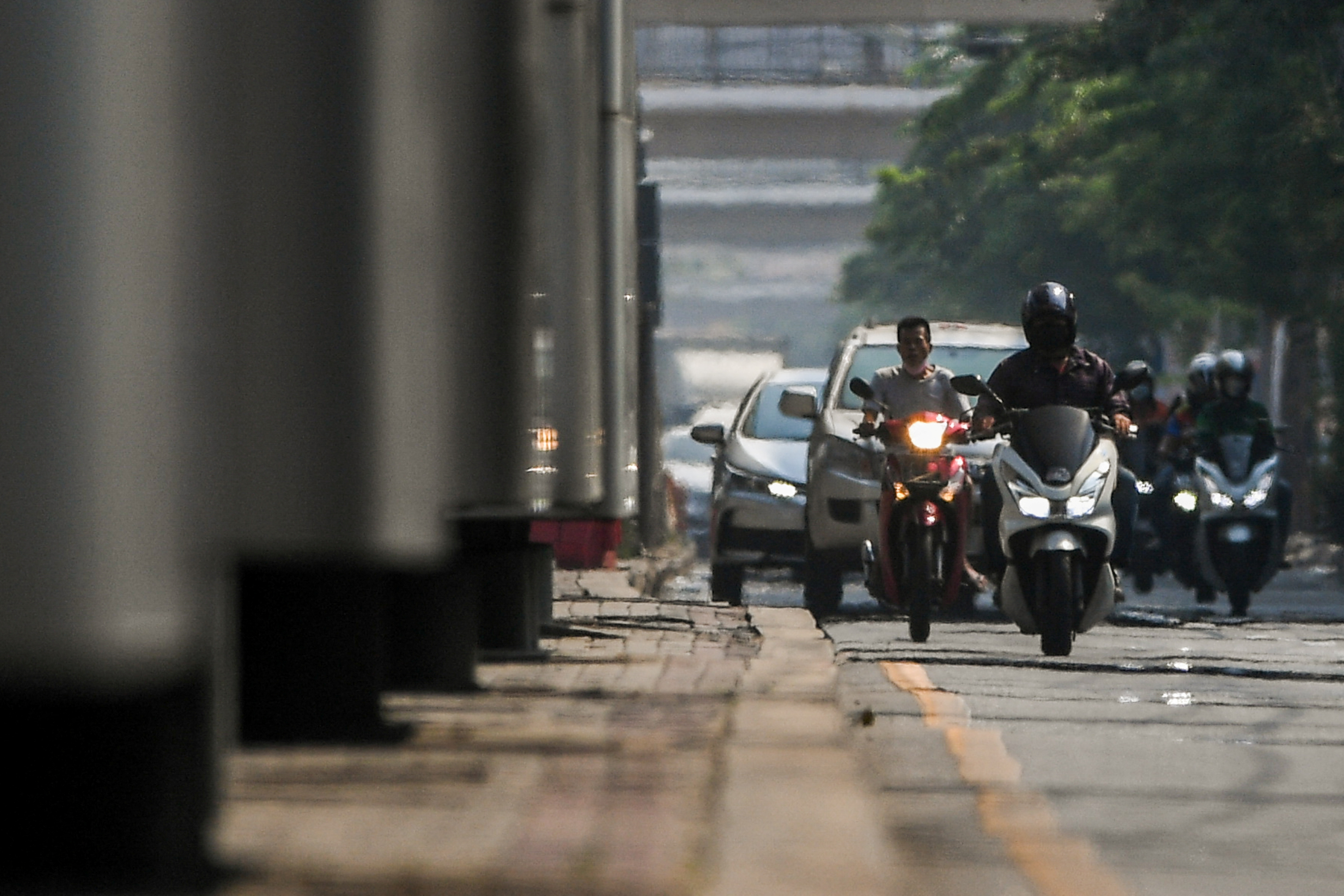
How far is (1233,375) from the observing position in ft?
53.2

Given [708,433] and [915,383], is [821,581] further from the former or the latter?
[915,383]

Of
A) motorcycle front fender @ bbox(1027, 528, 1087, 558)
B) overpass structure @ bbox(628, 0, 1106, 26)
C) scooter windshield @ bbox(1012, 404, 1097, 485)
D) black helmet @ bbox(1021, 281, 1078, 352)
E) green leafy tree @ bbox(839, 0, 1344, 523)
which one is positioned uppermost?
overpass structure @ bbox(628, 0, 1106, 26)

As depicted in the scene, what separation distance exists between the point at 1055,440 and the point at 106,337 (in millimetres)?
9016

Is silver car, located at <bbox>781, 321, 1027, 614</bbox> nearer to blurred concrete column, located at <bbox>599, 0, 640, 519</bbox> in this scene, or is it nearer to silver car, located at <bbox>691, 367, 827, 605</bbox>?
silver car, located at <bbox>691, 367, 827, 605</bbox>

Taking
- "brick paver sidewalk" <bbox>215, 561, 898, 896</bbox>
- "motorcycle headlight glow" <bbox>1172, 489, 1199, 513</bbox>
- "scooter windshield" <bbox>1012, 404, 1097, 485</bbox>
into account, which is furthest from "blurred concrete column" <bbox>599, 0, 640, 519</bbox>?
"motorcycle headlight glow" <bbox>1172, 489, 1199, 513</bbox>

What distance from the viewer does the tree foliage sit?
75.8 feet

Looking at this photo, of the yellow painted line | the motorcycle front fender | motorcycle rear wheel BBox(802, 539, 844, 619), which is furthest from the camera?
motorcycle rear wheel BBox(802, 539, 844, 619)

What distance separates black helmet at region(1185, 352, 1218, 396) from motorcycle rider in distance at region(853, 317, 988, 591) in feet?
13.7

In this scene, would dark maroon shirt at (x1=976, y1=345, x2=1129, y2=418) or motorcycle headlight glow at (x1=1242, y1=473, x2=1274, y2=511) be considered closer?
dark maroon shirt at (x1=976, y1=345, x2=1129, y2=418)

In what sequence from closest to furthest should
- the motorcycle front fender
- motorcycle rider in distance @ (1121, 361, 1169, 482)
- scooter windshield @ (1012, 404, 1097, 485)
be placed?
the motorcycle front fender, scooter windshield @ (1012, 404, 1097, 485), motorcycle rider in distance @ (1121, 361, 1169, 482)

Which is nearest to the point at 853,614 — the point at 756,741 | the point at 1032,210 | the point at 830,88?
the point at 756,741

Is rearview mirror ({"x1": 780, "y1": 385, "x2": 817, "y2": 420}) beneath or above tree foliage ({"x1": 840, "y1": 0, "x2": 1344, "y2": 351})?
beneath

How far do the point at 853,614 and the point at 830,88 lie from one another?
1801 inches

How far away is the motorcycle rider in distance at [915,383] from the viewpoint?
13070 millimetres
